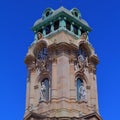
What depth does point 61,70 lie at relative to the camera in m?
40.5

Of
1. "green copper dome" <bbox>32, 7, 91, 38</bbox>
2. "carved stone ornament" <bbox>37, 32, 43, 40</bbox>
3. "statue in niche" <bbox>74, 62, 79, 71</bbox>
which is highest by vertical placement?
"green copper dome" <bbox>32, 7, 91, 38</bbox>

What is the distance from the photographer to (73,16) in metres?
45.3

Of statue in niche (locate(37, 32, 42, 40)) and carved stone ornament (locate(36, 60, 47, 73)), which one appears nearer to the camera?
carved stone ornament (locate(36, 60, 47, 73))

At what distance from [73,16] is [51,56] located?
6.20 metres

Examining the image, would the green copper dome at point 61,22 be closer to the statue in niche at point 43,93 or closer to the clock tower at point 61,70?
the clock tower at point 61,70

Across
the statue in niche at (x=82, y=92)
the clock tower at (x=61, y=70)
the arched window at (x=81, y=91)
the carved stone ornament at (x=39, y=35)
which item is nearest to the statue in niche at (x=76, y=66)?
the clock tower at (x=61, y=70)

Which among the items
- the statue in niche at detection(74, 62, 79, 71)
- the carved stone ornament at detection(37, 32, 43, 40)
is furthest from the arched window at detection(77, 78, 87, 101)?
the carved stone ornament at detection(37, 32, 43, 40)

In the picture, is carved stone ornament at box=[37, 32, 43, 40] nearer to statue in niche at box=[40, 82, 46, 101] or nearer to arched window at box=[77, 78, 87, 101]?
statue in niche at box=[40, 82, 46, 101]

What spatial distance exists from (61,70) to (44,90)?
2937 millimetres

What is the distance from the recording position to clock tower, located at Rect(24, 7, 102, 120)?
38969 mm

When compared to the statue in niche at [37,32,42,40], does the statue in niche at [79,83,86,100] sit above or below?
below

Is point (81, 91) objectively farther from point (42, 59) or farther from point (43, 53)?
point (43, 53)

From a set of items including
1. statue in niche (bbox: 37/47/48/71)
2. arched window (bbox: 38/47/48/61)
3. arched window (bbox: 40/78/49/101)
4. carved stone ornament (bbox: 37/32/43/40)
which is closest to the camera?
arched window (bbox: 40/78/49/101)

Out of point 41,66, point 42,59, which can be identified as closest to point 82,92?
point 41,66
